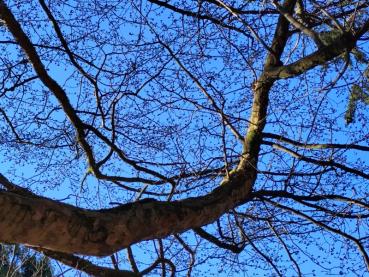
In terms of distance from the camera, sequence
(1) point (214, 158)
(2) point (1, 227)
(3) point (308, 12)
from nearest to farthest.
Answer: (2) point (1, 227)
(1) point (214, 158)
(3) point (308, 12)

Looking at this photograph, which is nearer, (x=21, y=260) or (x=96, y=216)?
(x=96, y=216)

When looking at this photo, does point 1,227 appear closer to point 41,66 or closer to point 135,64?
point 41,66

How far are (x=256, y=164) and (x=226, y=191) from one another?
0.58m

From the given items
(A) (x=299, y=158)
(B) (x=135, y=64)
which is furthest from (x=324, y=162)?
(B) (x=135, y=64)

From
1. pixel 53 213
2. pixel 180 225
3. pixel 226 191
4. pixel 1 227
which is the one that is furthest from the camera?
pixel 226 191

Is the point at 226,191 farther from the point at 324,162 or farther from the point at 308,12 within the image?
the point at 308,12

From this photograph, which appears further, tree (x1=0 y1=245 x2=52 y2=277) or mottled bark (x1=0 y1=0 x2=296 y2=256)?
tree (x1=0 y1=245 x2=52 y2=277)

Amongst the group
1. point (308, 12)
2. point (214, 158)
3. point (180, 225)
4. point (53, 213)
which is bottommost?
point (53, 213)

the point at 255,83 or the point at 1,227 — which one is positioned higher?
the point at 255,83

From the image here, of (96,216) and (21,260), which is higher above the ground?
(21,260)

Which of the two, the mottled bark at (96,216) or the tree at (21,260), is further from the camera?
the tree at (21,260)

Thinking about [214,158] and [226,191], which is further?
[214,158]

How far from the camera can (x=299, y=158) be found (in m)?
3.77

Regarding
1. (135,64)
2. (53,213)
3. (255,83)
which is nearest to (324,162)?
(255,83)
